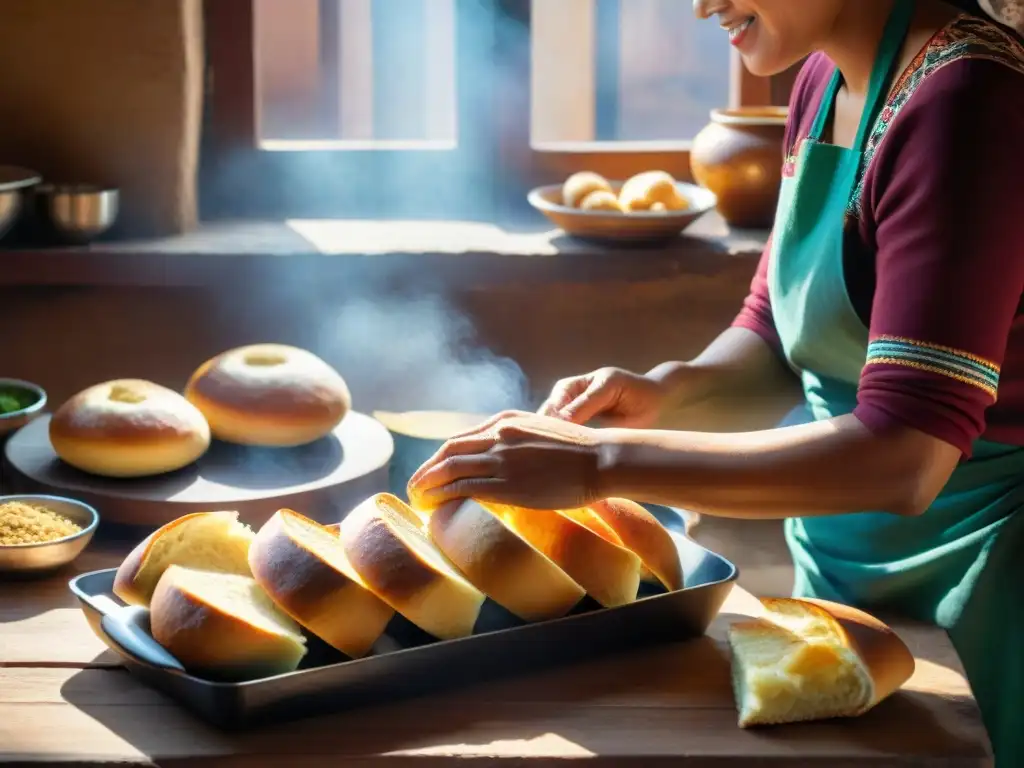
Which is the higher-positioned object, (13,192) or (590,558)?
(13,192)

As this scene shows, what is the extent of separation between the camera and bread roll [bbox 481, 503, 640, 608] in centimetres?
129

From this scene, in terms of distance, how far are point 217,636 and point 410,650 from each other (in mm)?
177

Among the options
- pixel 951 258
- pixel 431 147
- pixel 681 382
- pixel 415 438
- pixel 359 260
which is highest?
pixel 431 147

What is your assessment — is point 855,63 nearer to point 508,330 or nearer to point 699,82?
point 508,330

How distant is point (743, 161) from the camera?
94.2 inches

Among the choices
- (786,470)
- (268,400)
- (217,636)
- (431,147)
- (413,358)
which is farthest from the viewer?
(431,147)

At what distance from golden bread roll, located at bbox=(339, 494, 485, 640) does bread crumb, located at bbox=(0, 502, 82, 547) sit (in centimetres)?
43

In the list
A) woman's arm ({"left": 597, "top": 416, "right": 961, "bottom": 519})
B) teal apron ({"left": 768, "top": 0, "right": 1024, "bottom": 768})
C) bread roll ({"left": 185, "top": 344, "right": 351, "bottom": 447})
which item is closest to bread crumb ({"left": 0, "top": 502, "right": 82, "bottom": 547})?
bread roll ({"left": 185, "top": 344, "right": 351, "bottom": 447})

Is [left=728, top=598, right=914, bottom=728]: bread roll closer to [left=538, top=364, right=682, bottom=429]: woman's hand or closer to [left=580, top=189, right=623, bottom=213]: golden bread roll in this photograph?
[left=538, top=364, right=682, bottom=429]: woman's hand

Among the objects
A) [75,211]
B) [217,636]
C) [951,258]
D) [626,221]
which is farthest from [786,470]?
[75,211]

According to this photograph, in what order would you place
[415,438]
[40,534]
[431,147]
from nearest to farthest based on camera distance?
[40,534] < [415,438] < [431,147]

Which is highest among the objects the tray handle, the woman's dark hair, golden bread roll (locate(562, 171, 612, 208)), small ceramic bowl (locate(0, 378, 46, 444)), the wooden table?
the woman's dark hair

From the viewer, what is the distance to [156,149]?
2.41 meters

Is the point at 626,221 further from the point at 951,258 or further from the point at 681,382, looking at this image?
the point at 951,258
